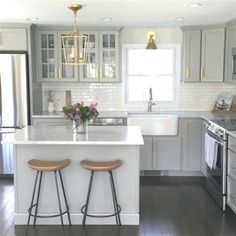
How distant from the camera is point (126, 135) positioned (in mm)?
4121

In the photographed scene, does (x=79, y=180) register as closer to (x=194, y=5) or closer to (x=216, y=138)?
(x=216, y=138)

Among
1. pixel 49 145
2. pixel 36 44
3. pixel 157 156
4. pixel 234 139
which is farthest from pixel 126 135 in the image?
pixel 36 44

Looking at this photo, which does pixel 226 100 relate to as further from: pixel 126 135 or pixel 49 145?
pixel 49 145

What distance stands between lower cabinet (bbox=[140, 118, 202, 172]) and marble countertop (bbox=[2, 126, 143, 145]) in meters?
1.29

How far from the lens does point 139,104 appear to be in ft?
21.1

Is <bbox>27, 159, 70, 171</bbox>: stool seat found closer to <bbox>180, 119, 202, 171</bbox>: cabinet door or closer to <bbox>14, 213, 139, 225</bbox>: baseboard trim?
<bbox>14, 213, 139, 225</bbox>: baseboard trim

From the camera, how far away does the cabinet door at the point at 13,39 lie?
18.6ft

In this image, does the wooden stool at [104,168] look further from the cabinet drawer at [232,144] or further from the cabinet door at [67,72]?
the cabinet door at [67,72]

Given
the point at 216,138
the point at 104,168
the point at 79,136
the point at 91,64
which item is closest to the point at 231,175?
the point at 216,138

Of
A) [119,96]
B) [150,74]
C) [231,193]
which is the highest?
[150,74]

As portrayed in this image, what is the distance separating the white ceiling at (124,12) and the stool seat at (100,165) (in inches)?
65.9

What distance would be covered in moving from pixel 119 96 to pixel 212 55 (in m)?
1.64

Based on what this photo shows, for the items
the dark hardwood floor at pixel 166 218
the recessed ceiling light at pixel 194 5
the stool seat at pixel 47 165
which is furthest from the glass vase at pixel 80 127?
the recessed ceiling light at pixel 194 5

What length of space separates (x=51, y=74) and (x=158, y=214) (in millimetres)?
2932
